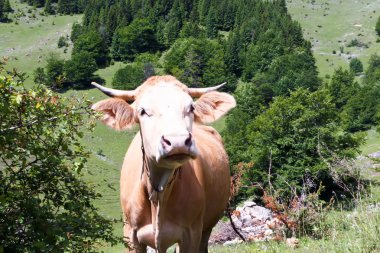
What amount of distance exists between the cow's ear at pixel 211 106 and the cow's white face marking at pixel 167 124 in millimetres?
484

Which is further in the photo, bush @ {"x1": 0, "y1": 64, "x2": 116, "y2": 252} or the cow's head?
the cow's head

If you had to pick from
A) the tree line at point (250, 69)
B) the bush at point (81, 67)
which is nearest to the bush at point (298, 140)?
the tree line at point (250, 69)

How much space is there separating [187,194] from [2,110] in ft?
9.02

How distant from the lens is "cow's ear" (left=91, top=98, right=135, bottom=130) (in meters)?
5.93

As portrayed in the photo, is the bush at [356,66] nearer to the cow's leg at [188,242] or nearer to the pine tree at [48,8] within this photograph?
the pine tree at [48,8]

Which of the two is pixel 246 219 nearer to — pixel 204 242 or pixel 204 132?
pixel 204 132

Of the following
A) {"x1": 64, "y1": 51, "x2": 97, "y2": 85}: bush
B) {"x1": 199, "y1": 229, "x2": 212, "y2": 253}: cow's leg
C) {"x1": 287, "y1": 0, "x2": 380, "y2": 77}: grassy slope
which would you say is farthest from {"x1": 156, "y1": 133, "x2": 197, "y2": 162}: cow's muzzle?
{"x1": 64, "y1": 51, "x2": 97, "y2": 85}: bush

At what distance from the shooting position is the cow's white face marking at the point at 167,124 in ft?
15.7

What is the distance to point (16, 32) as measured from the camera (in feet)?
504

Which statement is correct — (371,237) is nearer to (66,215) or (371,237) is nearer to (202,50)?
(66,215)

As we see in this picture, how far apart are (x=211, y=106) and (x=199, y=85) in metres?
109

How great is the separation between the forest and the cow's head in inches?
22.2

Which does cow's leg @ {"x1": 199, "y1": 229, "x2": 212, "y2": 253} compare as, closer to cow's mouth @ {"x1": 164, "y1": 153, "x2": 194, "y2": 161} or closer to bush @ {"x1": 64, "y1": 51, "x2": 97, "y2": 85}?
cow's mouth @ {"x1": 164, "y1": 153, "x2": 194, "y2": 161}

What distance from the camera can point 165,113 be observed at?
17.0ft
